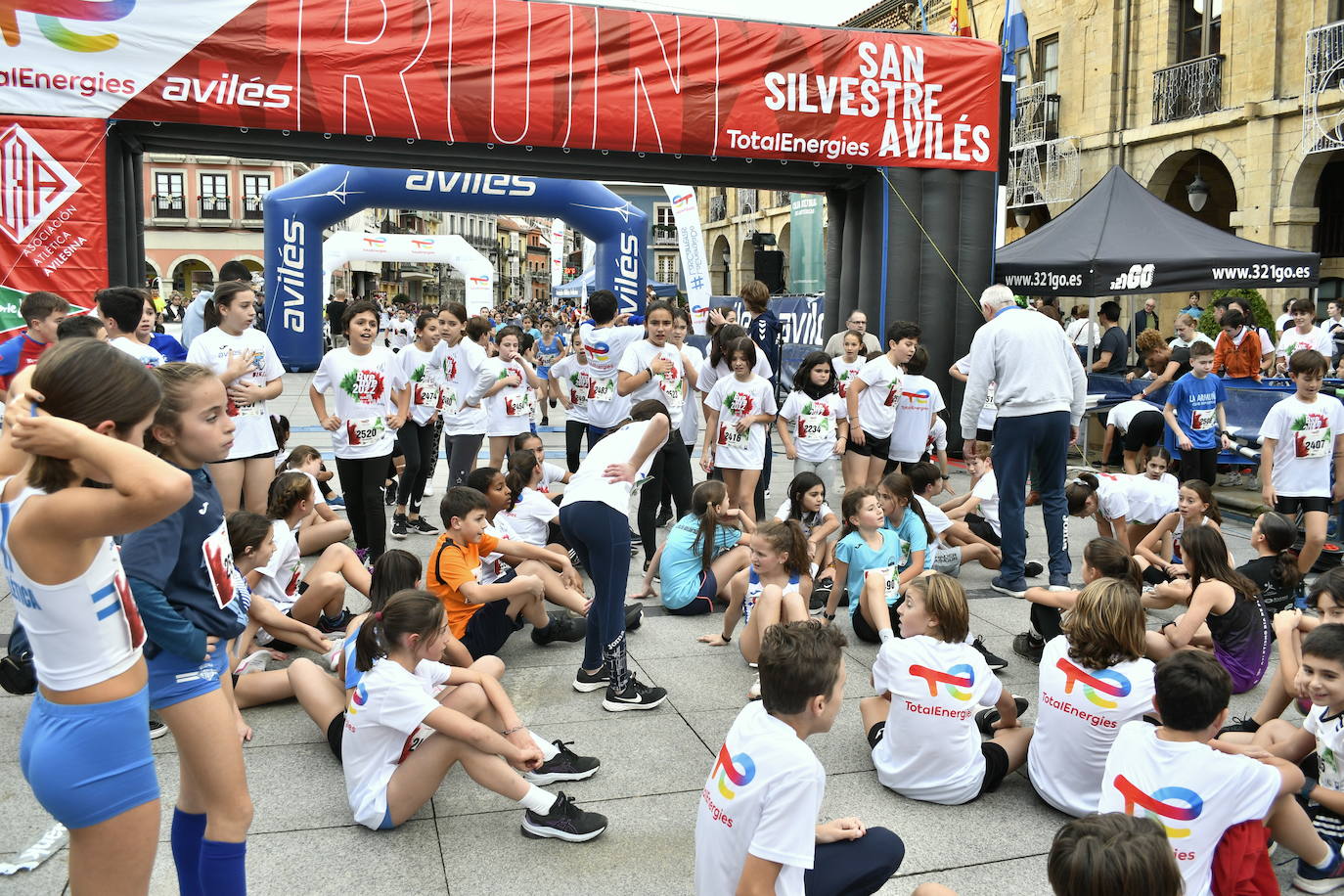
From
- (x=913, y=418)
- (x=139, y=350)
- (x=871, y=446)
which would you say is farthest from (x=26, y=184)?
(x=913, y=418)

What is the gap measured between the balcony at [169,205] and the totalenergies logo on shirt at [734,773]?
61.4 meters

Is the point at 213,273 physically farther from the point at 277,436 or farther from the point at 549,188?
the point at 277,436

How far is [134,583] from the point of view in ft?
8.55

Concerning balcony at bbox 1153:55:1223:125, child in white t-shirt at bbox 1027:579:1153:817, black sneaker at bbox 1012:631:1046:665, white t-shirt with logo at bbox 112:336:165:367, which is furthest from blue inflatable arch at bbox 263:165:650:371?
child in white t-shirt at bbox 1027:579:1153:817

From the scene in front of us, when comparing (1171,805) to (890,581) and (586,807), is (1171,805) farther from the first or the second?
(890,581)

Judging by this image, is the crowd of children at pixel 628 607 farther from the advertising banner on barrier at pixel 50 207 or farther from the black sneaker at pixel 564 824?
the advertising banner on barrier at pixel 50 207

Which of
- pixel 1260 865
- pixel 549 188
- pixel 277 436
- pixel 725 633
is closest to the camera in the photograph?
pixel 1260 865

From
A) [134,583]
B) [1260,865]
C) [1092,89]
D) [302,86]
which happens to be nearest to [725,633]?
[1260,865]

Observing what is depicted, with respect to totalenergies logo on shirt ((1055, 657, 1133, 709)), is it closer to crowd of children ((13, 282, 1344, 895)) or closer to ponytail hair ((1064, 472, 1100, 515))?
crowd of children ((13, 282, 1344, 895))

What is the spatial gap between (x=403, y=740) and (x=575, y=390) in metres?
5.28

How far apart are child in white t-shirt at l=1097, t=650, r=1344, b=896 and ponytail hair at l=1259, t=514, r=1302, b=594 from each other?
2.55 m

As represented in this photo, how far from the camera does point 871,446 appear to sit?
8281 mm

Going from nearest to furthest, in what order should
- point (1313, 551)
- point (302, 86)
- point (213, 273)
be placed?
point (1313, 551)
point (302, 86)
point (213, 273)

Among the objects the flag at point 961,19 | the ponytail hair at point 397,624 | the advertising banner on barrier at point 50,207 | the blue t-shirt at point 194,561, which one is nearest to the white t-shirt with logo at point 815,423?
the ponytail hair at point 397,624
